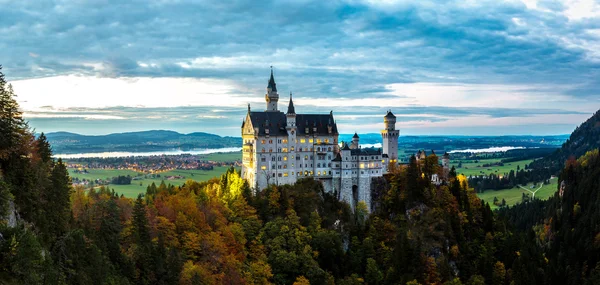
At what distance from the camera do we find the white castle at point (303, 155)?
114812 mm

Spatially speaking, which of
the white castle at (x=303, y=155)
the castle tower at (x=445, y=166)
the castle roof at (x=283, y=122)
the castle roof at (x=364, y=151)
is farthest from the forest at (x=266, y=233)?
the castle roof at (x=283, y=122)

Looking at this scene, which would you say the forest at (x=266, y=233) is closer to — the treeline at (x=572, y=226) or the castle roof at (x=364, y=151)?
the treeline at (x=572, y=226)

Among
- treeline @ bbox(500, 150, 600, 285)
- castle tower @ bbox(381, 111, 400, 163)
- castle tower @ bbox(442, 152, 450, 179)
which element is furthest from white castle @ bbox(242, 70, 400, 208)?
treeline @ bbox(500, 150, 600, 285)

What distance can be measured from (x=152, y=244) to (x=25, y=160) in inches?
906

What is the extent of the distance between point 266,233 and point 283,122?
2904cm

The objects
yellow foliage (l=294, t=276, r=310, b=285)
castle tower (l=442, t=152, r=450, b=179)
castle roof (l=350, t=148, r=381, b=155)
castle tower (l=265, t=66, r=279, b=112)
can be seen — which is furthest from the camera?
castle tower (l=265, t=66, r=279, b=112)

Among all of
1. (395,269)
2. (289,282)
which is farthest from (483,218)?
(289,282)

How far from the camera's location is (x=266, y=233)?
101 m

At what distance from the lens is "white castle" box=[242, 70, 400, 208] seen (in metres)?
115

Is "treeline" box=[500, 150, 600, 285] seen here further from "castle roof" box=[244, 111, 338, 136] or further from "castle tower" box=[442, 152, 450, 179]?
"castle roof" box=[244, 111, 338, 136]

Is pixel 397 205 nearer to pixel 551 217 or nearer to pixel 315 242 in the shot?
pixel 315 242

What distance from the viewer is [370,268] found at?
99.9 m

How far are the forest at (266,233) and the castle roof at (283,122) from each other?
12531 millimetres

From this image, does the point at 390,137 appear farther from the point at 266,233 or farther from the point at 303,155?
the point at 266,233
